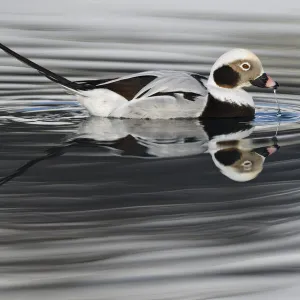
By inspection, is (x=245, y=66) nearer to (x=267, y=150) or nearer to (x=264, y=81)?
(x=264, y=81)

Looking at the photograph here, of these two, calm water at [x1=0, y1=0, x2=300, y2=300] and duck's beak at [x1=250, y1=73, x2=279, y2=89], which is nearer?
calm water at [x1=0, y1=0, x2=300, y2=300]

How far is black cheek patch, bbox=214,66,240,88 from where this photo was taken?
9.98 meters

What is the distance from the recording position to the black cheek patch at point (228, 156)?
7641 millimetres

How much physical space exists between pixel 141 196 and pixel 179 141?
77.0 inches

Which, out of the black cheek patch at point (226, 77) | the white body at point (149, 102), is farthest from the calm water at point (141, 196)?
the black cheek patch at point (226, 77)

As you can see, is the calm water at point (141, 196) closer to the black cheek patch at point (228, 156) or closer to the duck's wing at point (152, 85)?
the black cheek patch at point (228, 156)

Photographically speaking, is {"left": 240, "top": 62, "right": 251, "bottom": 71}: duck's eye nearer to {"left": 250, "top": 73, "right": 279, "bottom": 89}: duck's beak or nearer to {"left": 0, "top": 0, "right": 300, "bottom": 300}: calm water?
{"left": 250, "top": 73, "right": 279, "bottom": 89}: duck's beak

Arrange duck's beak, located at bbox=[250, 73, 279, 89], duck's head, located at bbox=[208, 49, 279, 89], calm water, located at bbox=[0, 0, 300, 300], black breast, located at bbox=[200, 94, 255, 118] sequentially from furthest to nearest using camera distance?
duck's head, located at bbox=[208, 49, 279, 89], duck's beak, located at bbox=[250, 73, 279, 89], black breast, located at bbox=[200, 94, 255, 118], calm water, located at bbox=[0, 0, 300, 300]

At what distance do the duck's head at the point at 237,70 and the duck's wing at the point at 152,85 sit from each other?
1.33 ft

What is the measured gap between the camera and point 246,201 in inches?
257

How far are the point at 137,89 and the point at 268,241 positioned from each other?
12.9 ft

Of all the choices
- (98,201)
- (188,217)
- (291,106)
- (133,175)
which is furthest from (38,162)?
(291,106)

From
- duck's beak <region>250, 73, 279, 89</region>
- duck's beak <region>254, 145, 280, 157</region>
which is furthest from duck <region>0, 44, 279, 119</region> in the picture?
duck's beak <region>254, 145, 280, 157</region>

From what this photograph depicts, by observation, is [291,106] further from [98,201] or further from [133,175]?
[98,201]
